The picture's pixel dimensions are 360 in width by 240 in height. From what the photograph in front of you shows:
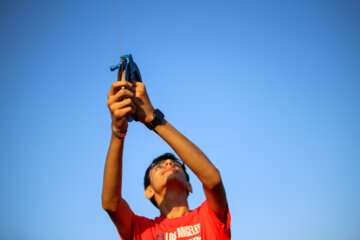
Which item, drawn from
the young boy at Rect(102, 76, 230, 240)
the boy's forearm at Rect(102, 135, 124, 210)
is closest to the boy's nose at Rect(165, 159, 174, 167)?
the young boy at Rect(102, 76, 230, 240)

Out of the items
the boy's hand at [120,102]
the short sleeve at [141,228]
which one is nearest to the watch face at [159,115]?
the boy's hand at [120,102]

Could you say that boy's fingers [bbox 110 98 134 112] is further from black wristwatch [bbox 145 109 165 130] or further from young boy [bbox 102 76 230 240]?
black wristwatch [bbox 145 109 165 130]

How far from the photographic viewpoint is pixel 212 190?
Answer: 2.71 m

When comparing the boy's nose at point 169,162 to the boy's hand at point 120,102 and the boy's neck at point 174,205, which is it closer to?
the boy's neck at point 174,205

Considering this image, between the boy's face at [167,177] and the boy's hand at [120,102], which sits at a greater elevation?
the boy's hand at [120,102]

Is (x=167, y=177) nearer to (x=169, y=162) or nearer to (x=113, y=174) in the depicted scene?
(x=169, y=162)

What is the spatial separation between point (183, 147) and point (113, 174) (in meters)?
0.69

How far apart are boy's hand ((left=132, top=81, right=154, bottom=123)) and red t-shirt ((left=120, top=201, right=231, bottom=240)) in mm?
1277

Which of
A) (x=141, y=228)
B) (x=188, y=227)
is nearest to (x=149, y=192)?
(x=141, y=228)

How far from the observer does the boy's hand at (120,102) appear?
A: 2311mm

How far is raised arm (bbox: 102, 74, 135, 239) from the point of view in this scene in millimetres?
2324

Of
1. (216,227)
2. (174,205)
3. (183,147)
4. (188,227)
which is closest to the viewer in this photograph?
(183,147)

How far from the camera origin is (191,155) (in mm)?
2535

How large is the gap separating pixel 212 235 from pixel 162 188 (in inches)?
35.2
